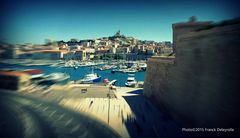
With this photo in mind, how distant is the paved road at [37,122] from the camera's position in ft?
21.3

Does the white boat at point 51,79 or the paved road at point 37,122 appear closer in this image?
the paved road at point 37,122

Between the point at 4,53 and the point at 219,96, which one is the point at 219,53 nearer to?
the point at 219,96

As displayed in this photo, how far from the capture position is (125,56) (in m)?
44.8

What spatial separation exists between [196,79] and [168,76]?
2.90 m

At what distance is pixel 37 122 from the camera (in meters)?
7.04

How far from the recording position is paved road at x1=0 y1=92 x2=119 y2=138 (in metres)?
6.50

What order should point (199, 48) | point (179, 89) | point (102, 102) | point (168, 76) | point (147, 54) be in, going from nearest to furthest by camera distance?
1. point (199, 48)
2. point (179, 89)
3. point (168, 76)
4. point (102, 102)
5. point (147, 54)

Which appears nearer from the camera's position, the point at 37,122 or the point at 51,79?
the point at 37,122

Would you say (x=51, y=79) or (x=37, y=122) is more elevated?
(x=51, y=79)

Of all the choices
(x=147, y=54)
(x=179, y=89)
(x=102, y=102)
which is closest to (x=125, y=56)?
(x=147, y=54)

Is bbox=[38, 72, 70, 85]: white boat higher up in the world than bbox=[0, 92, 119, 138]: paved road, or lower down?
higher up

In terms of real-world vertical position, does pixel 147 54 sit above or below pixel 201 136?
above

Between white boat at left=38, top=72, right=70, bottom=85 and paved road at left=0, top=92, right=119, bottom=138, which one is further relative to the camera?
white boat at left=38, top=72, right=70, bottom=85

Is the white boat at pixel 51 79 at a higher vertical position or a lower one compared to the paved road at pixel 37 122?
higher
